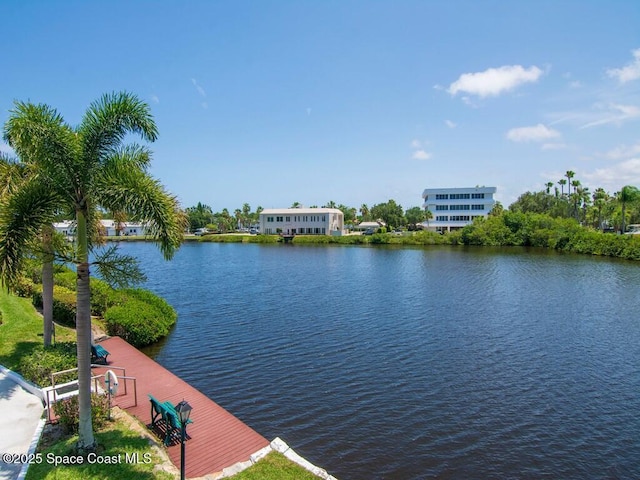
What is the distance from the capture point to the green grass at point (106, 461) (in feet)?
29.0

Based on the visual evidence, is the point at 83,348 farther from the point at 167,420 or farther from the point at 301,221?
the point at 301,221

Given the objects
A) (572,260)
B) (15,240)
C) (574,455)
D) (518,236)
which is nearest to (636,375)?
(574,455)

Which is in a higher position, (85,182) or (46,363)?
(85,182)

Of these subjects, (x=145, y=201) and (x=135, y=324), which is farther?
(x=135, y=324)

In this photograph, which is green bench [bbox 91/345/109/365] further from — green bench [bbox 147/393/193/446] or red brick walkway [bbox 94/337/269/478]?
green bench [bbox 147/393/193/446]

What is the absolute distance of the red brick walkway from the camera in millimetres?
10297

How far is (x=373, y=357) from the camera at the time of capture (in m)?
19.8

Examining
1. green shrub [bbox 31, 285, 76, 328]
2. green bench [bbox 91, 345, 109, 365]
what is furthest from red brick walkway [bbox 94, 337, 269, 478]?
green shrub [bbox 31, 285, 76, 328]

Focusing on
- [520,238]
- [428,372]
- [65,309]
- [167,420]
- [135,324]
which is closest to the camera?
[167,420]

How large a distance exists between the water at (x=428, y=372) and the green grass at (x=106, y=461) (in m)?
4.34

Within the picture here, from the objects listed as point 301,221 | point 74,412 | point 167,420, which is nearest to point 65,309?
point 74,412

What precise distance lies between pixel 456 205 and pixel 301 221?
137 feet

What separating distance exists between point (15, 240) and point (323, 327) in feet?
60.1

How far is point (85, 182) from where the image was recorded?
379 inches
